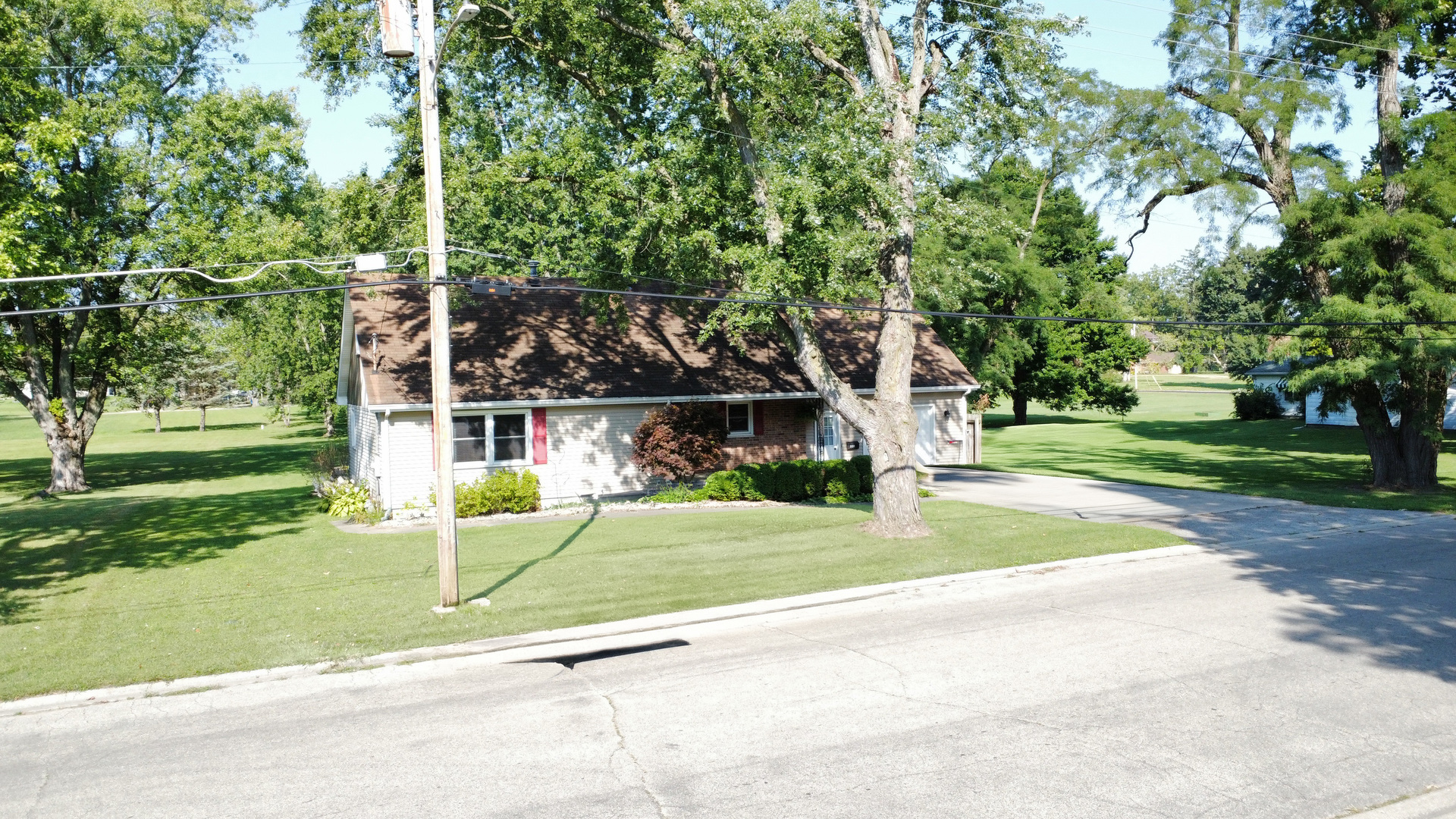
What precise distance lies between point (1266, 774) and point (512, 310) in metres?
22.3

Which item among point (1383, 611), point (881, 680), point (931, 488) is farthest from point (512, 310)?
point (1383, 611)

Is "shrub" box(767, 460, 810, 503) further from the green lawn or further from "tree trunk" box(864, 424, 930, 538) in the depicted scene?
the green lawn

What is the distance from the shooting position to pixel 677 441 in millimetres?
23000

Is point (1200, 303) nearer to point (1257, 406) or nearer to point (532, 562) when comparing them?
point (1257, 406)

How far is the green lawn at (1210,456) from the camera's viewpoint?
968 inches

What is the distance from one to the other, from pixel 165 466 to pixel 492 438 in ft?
79.9

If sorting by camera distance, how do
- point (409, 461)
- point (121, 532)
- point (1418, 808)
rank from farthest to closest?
point (409, 461) < point (121, 532) < point (1418, 808)

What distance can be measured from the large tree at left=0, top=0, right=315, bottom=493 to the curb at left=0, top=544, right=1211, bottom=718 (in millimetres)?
23911

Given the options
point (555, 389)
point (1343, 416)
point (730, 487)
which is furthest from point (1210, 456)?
point (555, 389)

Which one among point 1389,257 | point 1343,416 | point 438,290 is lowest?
point 1343,416

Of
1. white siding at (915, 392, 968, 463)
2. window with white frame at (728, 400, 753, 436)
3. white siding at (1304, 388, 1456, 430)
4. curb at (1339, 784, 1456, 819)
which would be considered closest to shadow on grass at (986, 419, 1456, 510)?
white siding at (1304, 388, 1456, 430)

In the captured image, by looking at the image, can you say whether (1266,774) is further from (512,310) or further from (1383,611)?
(512,310)

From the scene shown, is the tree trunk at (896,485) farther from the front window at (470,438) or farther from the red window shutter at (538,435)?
the front window at (470,438)

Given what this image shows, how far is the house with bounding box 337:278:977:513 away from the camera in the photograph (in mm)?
21641
